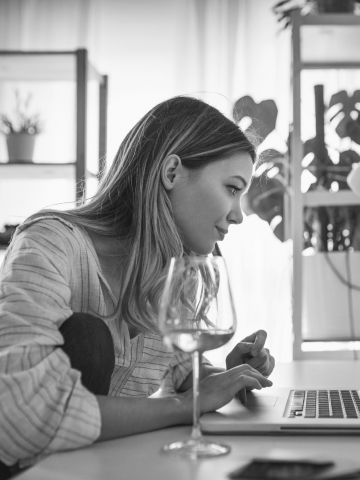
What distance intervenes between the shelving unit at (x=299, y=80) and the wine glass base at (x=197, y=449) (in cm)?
147

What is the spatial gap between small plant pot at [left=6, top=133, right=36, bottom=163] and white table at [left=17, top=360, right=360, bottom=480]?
242cm

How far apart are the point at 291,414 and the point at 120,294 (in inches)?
14.6

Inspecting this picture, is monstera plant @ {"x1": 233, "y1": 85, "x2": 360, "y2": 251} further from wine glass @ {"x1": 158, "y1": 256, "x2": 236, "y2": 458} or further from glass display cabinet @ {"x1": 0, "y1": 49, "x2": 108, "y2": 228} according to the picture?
wine glass @ {"x1": 158, "y1": 256, "x2": 236, "y2": 458}

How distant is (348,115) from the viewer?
2.36 metres

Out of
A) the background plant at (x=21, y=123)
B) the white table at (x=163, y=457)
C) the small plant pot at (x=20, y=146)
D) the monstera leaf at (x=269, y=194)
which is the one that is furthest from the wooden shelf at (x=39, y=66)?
the white table at (x=163, y=457)

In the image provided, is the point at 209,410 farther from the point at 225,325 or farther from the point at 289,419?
the point at 225,325

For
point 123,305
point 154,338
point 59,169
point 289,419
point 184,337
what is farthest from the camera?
point 59,169

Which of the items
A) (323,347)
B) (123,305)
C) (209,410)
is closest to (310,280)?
(323,347)

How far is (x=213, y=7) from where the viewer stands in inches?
140

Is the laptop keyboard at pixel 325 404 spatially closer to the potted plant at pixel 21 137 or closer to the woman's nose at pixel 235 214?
the woman's nose at pixel 235 214

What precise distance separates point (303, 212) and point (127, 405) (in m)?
1.55

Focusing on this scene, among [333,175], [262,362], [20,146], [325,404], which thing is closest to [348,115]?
[333,175]

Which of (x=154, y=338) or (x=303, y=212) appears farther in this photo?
(x=303, y=212)

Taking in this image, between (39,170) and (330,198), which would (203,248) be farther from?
(39,170)
